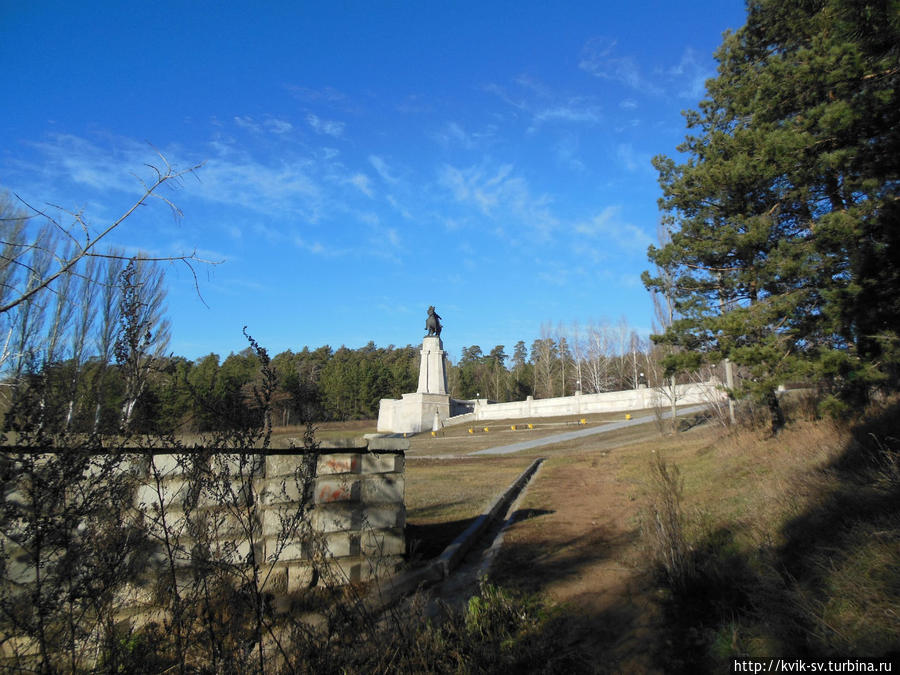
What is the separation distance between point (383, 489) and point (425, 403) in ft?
110

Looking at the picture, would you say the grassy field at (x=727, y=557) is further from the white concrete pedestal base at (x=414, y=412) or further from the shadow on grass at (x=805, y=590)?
the white concrete pedestal base at (x=414, y=412)

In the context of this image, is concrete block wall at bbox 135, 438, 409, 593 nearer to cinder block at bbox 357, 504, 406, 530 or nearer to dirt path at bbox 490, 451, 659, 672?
cinder block at bbox 357, 504, 406, 530

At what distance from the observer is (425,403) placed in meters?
37.9

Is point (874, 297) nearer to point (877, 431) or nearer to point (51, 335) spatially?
point (877, 431)

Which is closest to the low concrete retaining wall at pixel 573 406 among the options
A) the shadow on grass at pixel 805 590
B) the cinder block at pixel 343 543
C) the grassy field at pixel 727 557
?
the grassy field at pixel 727 557

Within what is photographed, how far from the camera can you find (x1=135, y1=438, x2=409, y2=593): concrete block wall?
4.05 meters

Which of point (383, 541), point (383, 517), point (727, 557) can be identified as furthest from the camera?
point (383, 517)

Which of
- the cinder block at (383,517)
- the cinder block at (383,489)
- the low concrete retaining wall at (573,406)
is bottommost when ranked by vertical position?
the low concrete retaining wall at (573,406)

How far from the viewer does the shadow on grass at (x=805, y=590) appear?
2857 millimetres

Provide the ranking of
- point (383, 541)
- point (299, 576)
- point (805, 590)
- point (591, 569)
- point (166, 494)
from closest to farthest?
point (805, 590)
point (166, 494)
point (299, 576)
point (383, 541)
point (591, 569)

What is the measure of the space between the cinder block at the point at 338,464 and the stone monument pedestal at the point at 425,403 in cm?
3329

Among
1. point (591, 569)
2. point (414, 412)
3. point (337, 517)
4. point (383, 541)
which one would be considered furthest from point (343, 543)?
point (414, 412)

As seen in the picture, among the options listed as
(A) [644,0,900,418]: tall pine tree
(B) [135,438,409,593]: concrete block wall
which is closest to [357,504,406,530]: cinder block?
(B) [135,438,409,593]: concrete block wall

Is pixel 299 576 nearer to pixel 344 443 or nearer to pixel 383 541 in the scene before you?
pixel 383 541
